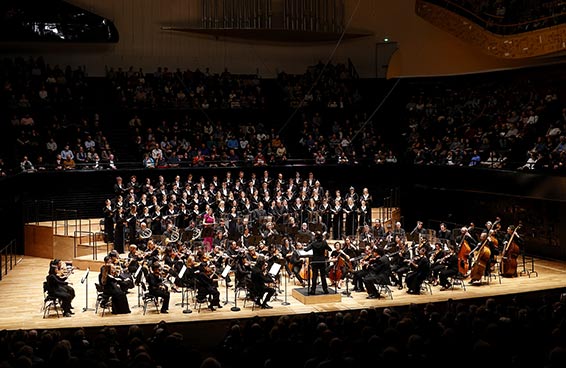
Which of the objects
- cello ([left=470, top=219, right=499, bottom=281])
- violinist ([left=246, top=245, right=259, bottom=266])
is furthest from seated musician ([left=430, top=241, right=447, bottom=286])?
violinist ([left=246, top=245, right=259, bottom=266])

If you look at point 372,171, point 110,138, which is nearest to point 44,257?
point 110,138

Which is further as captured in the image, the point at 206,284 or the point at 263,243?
the point at 263,243

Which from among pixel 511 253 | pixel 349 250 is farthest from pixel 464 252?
A: pixel 349 250

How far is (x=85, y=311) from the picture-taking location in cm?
1562

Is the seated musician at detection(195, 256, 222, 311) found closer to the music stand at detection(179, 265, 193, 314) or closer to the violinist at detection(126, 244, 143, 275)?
the music stand at detection(179, 265, 193, 314)

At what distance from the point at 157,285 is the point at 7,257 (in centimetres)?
678

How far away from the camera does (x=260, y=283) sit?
51.6 ft

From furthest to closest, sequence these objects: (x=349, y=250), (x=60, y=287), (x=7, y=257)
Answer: (x=7, y=257) < (x=349, y=250) < (x=60, y=287)

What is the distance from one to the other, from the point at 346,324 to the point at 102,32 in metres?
20.2

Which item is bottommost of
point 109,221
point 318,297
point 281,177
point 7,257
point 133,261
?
point 318,297

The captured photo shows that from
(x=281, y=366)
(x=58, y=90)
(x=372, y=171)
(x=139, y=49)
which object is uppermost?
(x=139, y=49)

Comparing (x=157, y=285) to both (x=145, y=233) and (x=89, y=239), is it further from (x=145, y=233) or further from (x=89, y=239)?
(x=89, y=239)

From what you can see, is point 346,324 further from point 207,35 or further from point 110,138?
point 207,35

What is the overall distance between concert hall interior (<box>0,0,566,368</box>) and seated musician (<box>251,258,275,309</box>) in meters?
0.05
